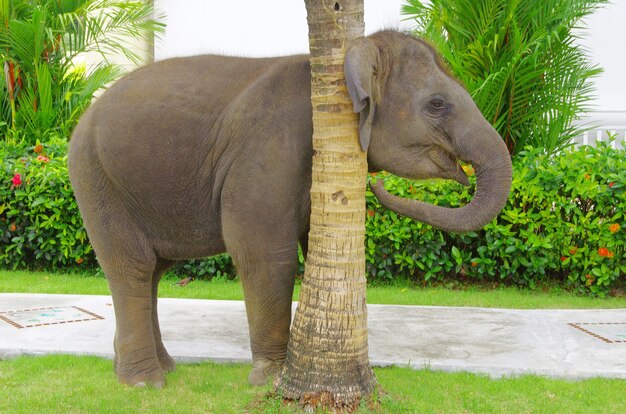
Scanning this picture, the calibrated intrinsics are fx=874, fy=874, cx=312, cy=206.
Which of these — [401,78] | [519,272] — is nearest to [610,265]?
[519,272]

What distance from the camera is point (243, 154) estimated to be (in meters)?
4.90

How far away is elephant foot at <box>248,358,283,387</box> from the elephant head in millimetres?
1158

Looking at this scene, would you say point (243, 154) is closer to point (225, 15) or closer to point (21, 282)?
point (21, 282)

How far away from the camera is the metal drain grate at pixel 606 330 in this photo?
21.1 ft

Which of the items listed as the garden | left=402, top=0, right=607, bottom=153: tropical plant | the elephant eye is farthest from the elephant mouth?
left=402, top=0, right=607, bottom=153: tropical plant

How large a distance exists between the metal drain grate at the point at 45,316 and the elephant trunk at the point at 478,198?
129 inches

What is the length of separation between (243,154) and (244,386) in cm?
141

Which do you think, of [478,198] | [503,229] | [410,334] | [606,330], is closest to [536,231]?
[503,229]

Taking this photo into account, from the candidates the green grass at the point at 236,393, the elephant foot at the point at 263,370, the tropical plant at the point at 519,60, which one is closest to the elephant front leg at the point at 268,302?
the elephant foot at the point at 263,370

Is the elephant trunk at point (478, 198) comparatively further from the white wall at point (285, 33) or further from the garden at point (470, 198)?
the white wall at point (285, 33)

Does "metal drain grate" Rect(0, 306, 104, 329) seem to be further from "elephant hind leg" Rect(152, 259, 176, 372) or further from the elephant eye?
the elephant eye

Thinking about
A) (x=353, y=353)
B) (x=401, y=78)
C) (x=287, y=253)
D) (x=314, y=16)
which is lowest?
(x=353, y=353)

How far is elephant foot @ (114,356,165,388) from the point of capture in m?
5.25

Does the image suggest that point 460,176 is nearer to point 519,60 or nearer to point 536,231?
point 536,231
